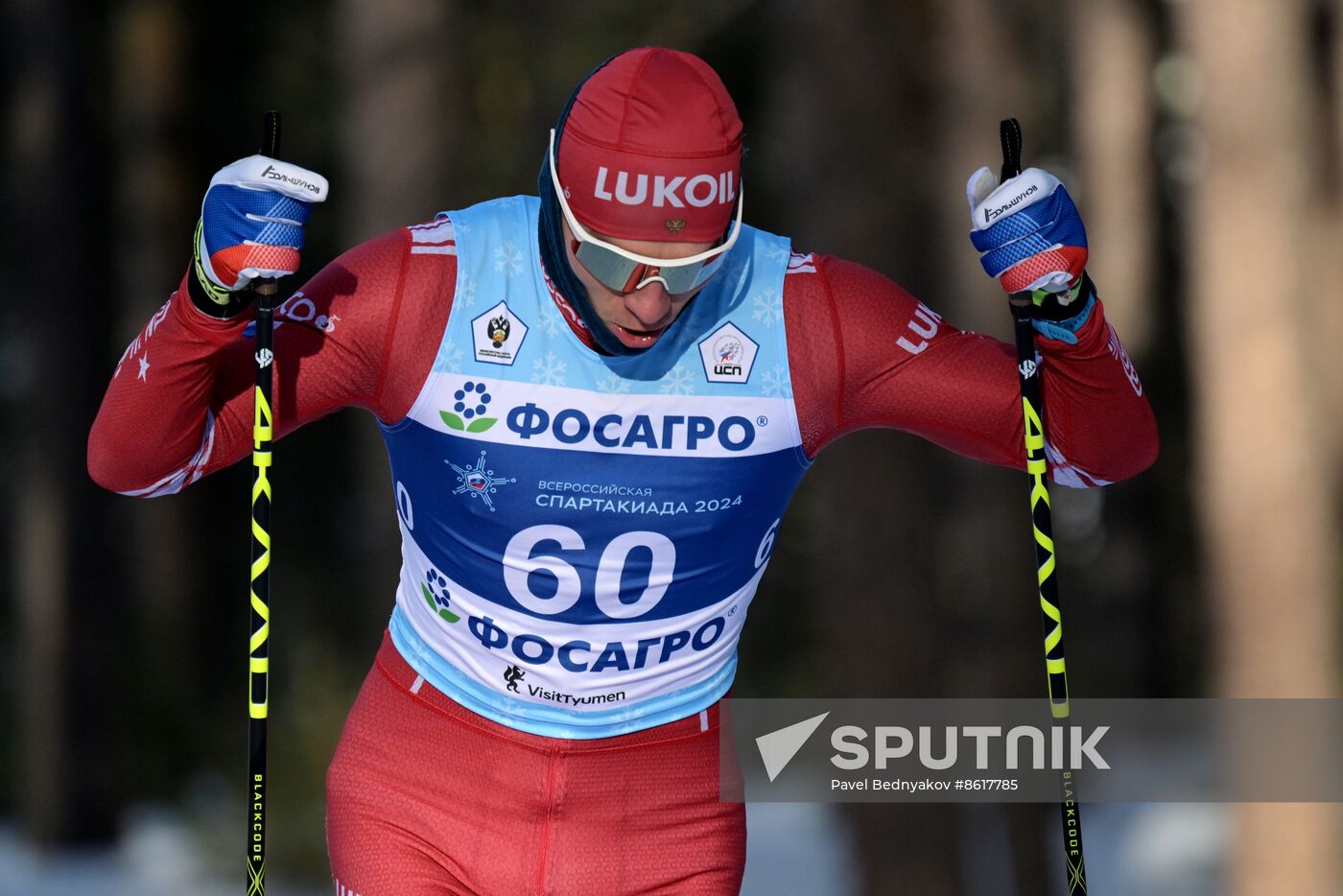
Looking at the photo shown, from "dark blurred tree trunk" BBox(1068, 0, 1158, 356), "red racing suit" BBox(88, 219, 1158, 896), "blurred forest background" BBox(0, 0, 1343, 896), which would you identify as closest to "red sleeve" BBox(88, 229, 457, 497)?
"red racing suit" BBox(88, 219, 1158, 896)

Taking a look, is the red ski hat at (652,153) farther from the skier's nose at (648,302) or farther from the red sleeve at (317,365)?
the red sleeve at (317,365)

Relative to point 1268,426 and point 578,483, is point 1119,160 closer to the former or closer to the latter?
point 1268,426

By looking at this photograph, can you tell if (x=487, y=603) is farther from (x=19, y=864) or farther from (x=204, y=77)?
(x=204, y=77)

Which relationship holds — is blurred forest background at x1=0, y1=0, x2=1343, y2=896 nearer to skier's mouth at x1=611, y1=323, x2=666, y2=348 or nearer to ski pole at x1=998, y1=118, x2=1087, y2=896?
ski pole at x1=998, y1=118, x2=1087, y2=896

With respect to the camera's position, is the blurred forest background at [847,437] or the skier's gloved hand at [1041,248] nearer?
the skier's gloved hand at [1041,248]

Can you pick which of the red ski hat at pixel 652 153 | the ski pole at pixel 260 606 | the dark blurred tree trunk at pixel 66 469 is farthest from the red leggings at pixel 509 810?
the dark blurred tree trunk at pixel 66 469

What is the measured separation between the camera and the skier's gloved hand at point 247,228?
3.09 m

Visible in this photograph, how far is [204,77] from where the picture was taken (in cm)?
1828

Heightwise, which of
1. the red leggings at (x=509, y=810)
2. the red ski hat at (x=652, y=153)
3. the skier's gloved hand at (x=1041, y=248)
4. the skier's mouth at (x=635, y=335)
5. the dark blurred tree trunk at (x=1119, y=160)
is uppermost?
the dark blurred tree trunk at (x=1119, y=160)

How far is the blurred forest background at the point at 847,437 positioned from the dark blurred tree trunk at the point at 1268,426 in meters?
0.02

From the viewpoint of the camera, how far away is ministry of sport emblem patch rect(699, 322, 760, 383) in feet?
11.3

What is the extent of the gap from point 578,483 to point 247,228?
32.1 inches

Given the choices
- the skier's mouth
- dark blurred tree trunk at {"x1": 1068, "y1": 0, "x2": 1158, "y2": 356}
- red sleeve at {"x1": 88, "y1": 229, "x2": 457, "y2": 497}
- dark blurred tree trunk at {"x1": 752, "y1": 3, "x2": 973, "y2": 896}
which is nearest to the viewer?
red sleeve at {"x1": 88, "y1": 229, "x2": 457, "y2": 497}

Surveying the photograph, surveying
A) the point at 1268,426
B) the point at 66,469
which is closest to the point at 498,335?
the point at 1268,426
